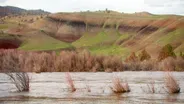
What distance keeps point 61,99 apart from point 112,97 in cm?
605

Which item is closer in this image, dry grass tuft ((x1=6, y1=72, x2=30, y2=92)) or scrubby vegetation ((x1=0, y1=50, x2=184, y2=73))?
dry grass tuft ((x1=6, y1=72, x2=30, y2=92))

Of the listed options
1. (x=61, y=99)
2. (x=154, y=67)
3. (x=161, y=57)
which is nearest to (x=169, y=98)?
(x=61, y=99)

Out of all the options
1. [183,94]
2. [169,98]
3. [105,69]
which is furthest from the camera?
[105,69]

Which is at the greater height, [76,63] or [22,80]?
[22,80]

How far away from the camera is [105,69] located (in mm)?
154125

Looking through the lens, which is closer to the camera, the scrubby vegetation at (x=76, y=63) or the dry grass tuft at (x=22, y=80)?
the dry grass tuft at (x=22, y=80)

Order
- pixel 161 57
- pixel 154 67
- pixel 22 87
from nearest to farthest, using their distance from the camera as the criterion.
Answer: pixel 22 87 < pixel 154 67 < pixel 161 57

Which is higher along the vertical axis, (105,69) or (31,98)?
(31,98)

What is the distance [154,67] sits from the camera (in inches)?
6471

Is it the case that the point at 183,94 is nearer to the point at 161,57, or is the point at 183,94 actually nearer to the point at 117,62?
the point at 117,62

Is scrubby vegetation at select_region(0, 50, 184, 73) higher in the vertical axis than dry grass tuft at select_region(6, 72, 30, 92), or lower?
lower

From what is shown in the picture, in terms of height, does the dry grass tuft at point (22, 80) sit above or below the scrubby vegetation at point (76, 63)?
above

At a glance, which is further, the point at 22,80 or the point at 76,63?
the point at 76,63

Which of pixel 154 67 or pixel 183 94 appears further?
pixel 154 67
